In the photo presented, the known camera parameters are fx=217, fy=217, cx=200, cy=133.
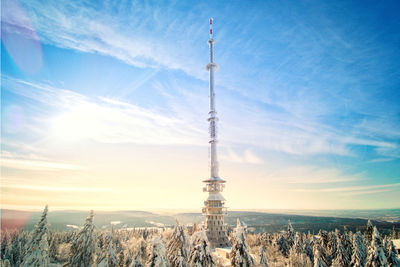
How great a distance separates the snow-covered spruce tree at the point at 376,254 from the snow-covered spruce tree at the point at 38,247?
48.3m

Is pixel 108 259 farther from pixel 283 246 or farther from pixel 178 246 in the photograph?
pixel 283 246

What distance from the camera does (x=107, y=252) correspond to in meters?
35.0

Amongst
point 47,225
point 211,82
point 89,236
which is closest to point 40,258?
point 47,225

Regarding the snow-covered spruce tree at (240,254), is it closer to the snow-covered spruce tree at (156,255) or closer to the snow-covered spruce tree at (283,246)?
the snow-covered spruce tree at (156,255)

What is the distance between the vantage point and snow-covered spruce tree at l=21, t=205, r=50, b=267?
24703 millimetres

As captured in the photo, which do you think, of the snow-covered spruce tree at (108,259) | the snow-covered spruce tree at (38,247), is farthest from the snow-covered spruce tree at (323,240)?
the snow-covered spruce tree at (38,247)

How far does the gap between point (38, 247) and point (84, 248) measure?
16.2 feet

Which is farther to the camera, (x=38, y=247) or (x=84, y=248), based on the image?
(x=84, y=248)

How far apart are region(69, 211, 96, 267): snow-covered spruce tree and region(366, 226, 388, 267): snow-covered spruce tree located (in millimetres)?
43304

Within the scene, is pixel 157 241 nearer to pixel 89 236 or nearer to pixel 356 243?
pixel 89 236

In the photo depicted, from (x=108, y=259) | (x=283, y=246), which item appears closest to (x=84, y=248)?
(x=108, y=259)

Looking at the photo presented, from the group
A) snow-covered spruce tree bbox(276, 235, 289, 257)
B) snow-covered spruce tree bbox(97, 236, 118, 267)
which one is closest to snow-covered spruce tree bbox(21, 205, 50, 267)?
snow-covered spruce tree bbox(97, 236, 118, 267)

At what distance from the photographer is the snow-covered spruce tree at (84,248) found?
26531 millimetres

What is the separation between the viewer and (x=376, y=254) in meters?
36.1
